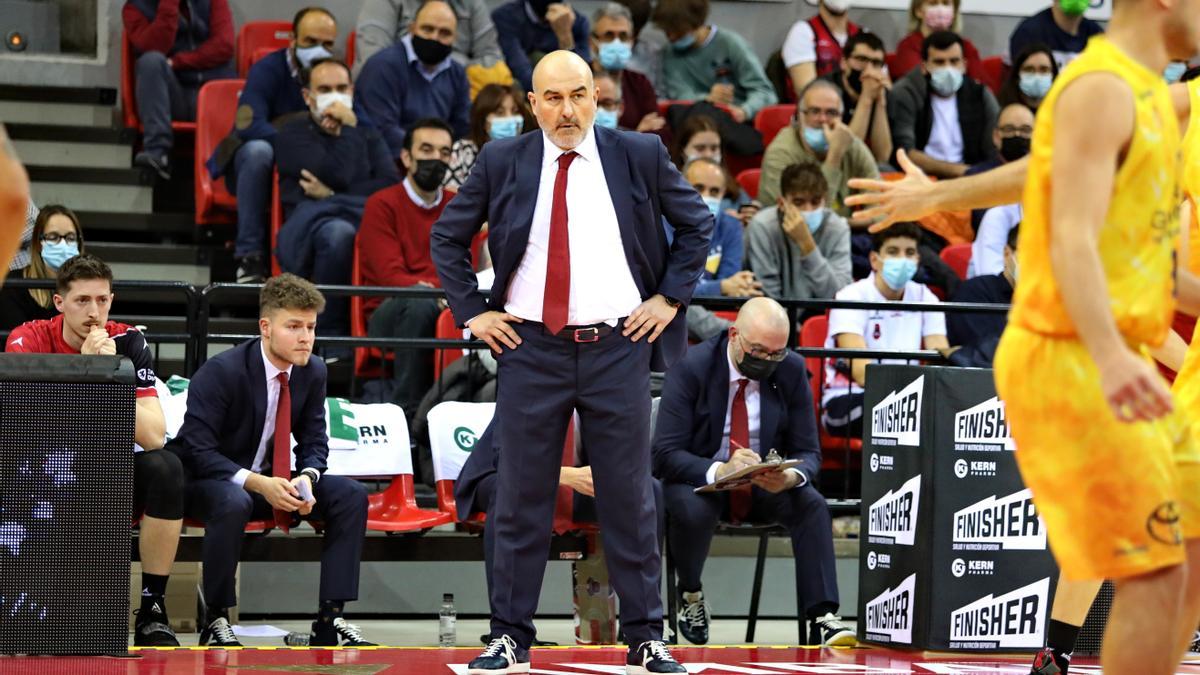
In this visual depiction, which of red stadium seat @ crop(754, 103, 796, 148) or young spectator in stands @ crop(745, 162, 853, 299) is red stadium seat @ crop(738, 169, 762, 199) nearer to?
red stadium seat @ crop(754, 103, 796, 148)

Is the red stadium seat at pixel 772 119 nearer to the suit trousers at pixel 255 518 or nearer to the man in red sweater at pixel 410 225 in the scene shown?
the man in red sweater at pixel 410 225

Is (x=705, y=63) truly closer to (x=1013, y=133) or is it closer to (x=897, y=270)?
(x=1013, y=133)

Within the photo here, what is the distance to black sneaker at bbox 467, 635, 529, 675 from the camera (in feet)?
17.8

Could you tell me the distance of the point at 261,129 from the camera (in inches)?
384

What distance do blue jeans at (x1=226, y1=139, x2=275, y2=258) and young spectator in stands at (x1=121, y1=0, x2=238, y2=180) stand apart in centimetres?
86

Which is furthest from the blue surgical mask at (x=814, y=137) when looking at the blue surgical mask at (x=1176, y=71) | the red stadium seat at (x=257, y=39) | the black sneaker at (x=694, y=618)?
the black sneaker at (x=694, y=618)

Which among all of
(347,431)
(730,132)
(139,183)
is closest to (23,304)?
(347,431)

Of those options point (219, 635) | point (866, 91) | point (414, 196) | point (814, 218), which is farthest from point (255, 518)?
point (866, 91)

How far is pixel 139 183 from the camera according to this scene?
10750 mm

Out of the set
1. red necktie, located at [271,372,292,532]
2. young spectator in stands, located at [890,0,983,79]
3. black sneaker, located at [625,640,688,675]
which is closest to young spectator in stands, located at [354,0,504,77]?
young spectator in stands, located at [890,0,983,79]

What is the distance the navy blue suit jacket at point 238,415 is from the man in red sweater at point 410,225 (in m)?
1.43

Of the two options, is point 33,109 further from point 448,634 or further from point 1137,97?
point 1137,97

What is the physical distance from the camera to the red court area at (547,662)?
559 cm

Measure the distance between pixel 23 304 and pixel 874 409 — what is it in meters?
3.80
